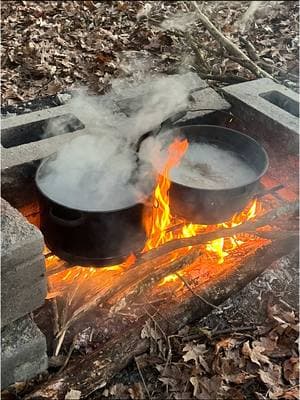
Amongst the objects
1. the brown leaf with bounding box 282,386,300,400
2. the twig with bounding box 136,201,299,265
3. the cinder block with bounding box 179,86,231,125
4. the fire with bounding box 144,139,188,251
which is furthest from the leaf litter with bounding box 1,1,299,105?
the brown leaf with bounding box 282,386,300,400

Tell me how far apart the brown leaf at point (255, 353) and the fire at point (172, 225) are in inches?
35.1

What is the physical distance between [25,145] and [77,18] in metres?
6.02

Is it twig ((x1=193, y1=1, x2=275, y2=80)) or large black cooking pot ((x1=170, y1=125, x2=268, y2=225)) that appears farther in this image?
twig ((x1=193, y1=1, x2=275, y2=80))

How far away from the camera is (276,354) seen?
3.82m

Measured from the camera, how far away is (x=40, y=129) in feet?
15.4

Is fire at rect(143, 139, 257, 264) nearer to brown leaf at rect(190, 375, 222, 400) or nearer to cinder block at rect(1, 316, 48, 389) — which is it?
brown leaf at rect(190, 375, 222, 400)

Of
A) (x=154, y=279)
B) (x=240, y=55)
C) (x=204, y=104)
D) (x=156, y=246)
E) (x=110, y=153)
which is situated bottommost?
(x=154, y=279)

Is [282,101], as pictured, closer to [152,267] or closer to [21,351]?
[152,267]

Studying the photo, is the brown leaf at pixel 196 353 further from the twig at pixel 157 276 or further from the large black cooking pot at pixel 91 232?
the large black cooking pot at pixel 91 232

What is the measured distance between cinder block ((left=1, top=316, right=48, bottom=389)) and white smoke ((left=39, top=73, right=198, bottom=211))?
0.97 metres

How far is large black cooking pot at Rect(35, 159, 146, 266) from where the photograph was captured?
11.7ft

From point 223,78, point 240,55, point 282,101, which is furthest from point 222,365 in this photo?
point 240,55

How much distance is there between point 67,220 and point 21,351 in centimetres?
99

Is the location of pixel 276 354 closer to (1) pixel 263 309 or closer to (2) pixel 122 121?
(1) pixel 263 309
